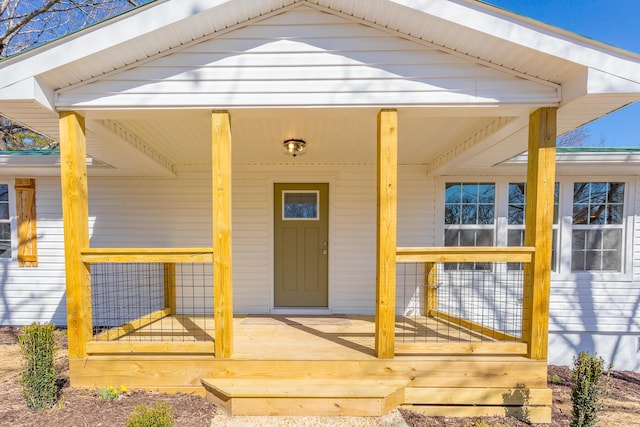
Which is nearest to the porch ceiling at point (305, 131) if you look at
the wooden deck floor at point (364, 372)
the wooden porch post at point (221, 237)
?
the wooden porch post at point (221, 237)

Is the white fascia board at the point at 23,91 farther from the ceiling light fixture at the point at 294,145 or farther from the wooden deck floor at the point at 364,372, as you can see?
the ceiling light fixture at the point at 294,145

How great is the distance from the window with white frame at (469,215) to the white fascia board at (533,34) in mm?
2518

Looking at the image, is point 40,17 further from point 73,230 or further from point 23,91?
point 73,230

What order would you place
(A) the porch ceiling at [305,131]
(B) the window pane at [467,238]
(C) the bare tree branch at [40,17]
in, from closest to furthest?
1. (A) the porch ceiling at [305,131]
2. (B) the window pane at [467,238]
3. (C) the bare tree branch at [40,17]

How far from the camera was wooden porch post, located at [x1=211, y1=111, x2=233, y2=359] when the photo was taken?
2.55 m

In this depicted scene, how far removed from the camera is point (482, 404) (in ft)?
8.43

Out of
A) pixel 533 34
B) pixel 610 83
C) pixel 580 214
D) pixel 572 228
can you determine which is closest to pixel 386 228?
pixel 533 34

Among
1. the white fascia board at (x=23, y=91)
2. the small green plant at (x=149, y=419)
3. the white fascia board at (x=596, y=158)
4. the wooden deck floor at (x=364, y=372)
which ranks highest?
the white fascia board at (x=23, y=91)

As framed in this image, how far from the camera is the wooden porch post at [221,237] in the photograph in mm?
2547

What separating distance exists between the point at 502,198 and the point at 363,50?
3.38 meters

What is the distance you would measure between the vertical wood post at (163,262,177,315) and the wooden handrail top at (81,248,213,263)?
1.76 meters

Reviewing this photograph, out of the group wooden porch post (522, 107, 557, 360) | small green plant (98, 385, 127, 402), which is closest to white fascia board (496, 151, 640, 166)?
wooden porch post (522, 107, 557, 360)

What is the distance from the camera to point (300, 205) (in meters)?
4.72

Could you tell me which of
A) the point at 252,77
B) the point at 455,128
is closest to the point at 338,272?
the point at 455,128
